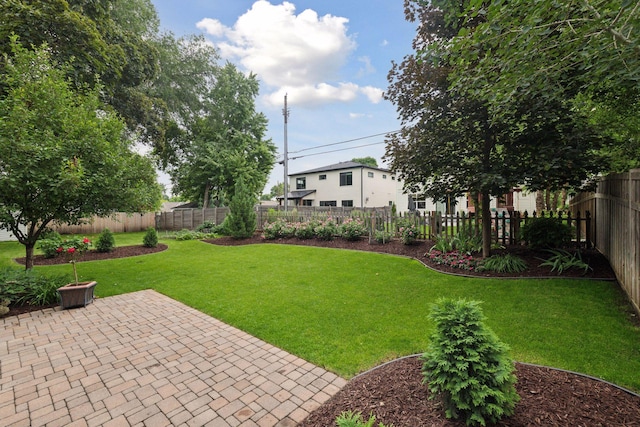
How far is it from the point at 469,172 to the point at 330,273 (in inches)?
149

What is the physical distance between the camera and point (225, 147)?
76.3 feet

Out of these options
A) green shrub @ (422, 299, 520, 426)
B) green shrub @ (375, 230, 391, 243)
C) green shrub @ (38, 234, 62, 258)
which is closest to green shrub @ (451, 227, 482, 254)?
green shrub @ (375, 230, 391, 243)

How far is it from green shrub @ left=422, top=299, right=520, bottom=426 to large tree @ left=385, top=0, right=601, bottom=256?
388 cm

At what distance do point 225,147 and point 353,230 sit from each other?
1695 cm

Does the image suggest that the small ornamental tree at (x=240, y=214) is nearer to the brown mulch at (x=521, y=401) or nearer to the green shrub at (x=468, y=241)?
the green shrub at (x=468, y=241)

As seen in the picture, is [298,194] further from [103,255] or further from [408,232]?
[408,232]

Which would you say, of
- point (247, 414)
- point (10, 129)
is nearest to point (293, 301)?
point (247, 414)

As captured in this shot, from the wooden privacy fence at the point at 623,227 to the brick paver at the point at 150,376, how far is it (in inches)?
158

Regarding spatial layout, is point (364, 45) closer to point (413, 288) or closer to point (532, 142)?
point (532, 142)

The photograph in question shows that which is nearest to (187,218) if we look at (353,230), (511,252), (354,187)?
(353,230)

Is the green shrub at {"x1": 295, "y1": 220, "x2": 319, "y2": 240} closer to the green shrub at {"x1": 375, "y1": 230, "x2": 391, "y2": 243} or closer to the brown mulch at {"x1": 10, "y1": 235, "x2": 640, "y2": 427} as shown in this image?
the green shrub at {"x1": 375, "y1": 230, "x2": 391, "y2": 243}

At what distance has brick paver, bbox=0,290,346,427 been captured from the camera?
2.31m

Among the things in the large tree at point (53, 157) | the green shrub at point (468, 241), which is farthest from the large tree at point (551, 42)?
the large tree at point (53, 157)

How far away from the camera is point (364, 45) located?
10211 millimetres
